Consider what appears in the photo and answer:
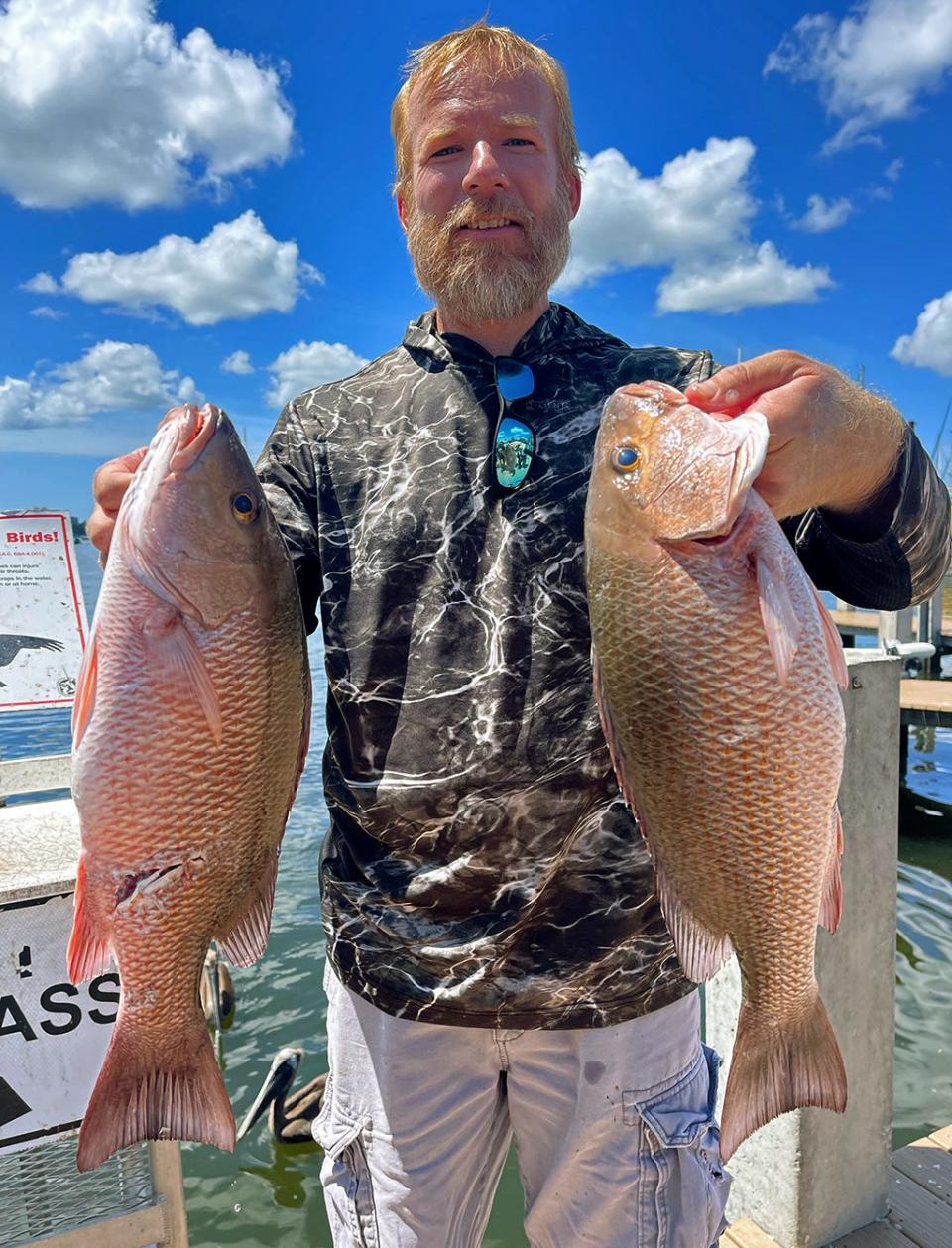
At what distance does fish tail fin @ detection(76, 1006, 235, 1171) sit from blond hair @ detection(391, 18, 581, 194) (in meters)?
2.23

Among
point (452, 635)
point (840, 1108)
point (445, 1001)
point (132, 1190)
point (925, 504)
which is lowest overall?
point (132, 1190)

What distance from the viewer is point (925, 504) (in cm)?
182

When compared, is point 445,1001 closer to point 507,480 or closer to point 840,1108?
point 840,1108

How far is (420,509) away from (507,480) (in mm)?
216

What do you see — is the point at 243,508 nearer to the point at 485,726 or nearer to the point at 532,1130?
the point at 485,726

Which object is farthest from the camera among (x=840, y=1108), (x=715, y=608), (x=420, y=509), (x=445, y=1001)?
(x=420, y=509)

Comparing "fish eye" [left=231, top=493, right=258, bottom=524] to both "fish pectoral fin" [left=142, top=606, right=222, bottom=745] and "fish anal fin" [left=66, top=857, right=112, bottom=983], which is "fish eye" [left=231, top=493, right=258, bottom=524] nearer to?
"fish pectoral fin" [left=142, top=606, right=222, bottom=745]

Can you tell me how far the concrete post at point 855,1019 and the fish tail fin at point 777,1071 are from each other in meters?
0.96

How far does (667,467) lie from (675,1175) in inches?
61.0

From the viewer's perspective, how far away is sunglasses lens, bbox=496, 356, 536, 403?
2.12 m

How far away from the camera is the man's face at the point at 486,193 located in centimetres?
214

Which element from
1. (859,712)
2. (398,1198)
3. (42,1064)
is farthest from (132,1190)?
(859,712)

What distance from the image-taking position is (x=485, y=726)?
1924 mm

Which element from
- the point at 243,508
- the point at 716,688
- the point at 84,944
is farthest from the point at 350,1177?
the point at 243,508
